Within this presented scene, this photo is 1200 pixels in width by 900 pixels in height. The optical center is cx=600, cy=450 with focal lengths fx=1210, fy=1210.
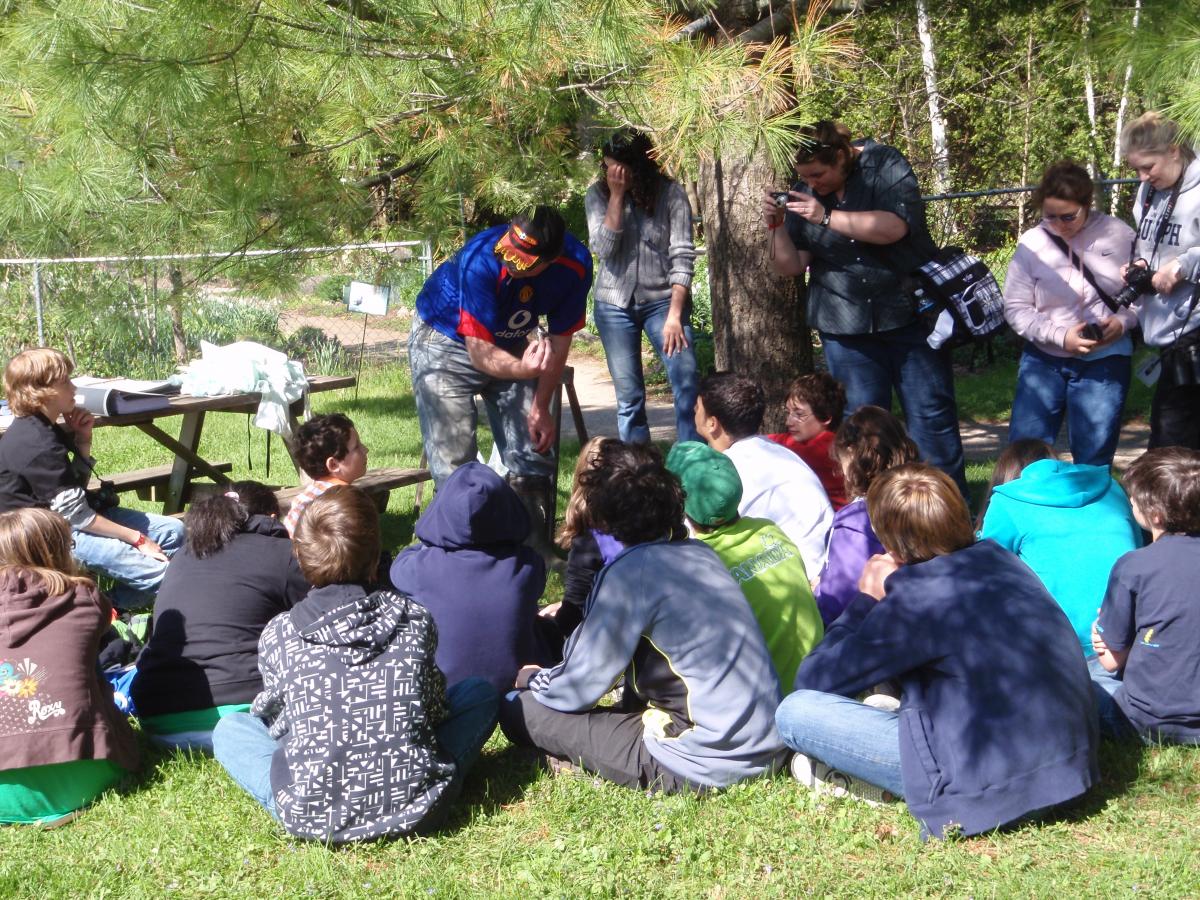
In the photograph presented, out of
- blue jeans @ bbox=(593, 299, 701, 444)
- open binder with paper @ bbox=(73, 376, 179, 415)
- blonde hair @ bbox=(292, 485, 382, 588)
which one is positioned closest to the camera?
blonde hair @ bbox=(292, 485, 382, 588)

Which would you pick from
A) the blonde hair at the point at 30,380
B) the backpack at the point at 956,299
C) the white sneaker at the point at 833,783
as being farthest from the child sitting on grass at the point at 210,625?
the backpack at the point at 956,299

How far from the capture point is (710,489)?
354 cm

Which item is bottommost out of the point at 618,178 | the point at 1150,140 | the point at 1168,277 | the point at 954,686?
the point at 954,686

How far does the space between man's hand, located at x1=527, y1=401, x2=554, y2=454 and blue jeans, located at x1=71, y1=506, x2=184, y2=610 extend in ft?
4.87

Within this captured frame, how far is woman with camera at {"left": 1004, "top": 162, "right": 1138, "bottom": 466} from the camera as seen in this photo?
16.0 ft

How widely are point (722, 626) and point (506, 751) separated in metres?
0.90

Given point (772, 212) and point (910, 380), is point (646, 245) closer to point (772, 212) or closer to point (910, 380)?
point (772, 212)

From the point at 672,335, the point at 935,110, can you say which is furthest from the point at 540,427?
the point at 935,110

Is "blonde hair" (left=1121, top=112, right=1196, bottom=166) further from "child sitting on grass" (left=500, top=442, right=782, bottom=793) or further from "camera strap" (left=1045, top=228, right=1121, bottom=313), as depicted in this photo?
"child sitting on grass" (left=500, top=442, right=782, bottom=793)

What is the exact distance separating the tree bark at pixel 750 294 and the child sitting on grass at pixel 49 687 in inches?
143

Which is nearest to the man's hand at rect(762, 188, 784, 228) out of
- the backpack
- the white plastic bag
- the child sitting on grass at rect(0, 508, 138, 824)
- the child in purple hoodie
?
the backpack

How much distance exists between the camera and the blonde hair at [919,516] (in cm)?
306

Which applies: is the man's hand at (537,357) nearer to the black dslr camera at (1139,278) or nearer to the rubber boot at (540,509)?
the rubber boot at (540,509)

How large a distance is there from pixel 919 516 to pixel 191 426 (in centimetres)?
461
